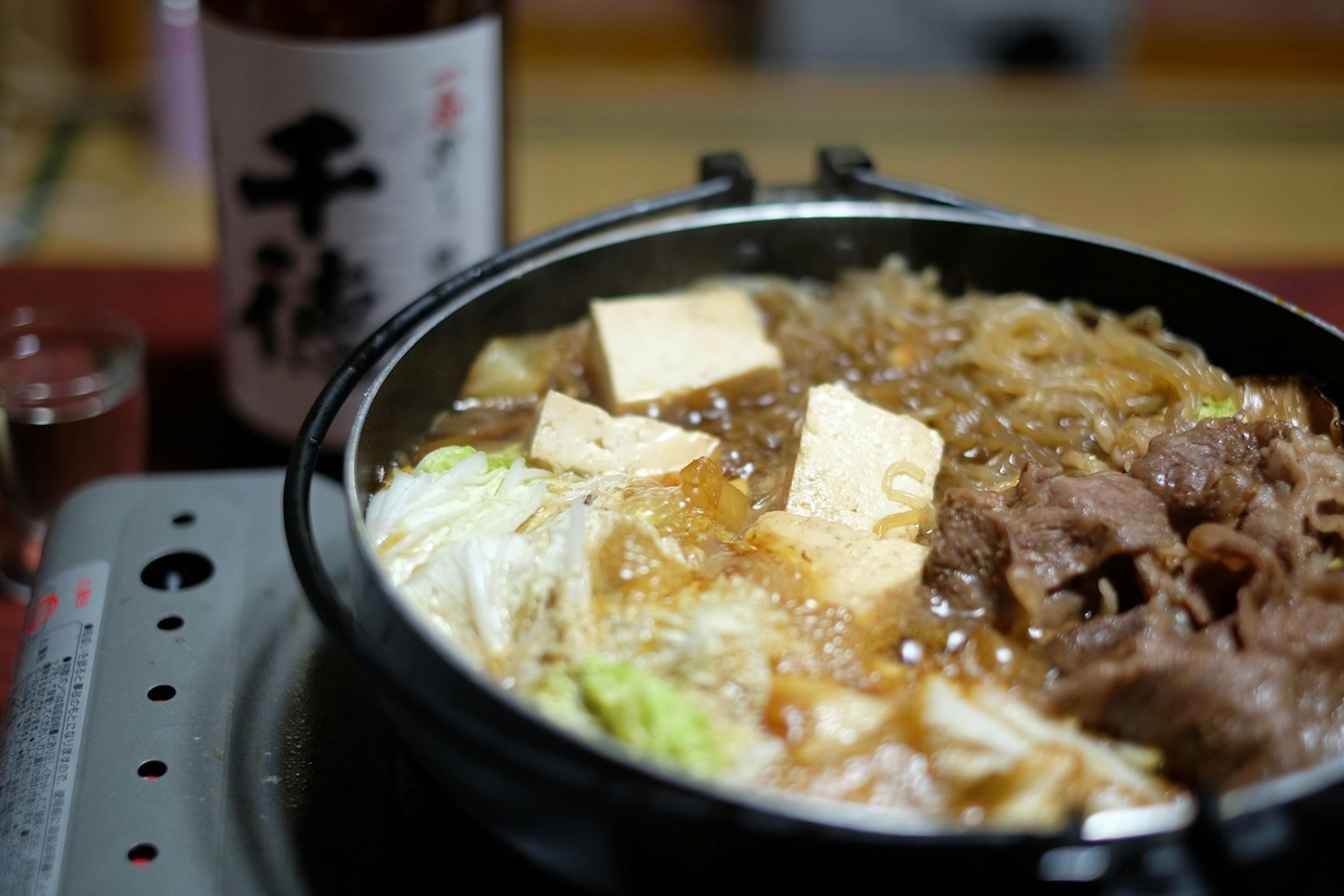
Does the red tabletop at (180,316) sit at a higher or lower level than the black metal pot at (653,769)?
lower

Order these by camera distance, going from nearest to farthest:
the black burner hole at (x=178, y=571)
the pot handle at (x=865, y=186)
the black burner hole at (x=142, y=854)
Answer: the black burner hole at (x=142, y=854), the black burner hole at (x=178, y=571), the pot handle at (x=865, y=186)

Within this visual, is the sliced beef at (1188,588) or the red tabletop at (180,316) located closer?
the sliced beef at (1188,588)

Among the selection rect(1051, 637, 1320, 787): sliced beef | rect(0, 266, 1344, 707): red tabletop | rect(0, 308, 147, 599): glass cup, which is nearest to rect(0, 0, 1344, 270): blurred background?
rect(0, 266, 1344, 707): red tabletop

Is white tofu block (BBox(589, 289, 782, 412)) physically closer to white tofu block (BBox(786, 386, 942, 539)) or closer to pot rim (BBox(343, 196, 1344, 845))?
white tofu block (BBox(786, 386, 942, 539))

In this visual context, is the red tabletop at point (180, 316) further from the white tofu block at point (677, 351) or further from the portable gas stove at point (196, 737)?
the white tofu block at point (677, 351)

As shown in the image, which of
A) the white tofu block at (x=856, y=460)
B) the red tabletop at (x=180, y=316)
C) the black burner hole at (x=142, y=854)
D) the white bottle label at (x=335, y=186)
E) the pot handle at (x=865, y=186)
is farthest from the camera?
the red tabletop at (x=180, y=316)

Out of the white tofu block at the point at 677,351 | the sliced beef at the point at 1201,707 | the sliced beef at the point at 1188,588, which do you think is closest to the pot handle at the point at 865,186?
the white tofu block at the point at 677,351

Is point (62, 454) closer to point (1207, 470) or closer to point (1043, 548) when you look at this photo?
point (1043, 548)

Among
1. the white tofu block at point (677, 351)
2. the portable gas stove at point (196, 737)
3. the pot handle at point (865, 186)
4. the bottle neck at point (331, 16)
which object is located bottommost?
the portable gas stove at point (196, 737)
